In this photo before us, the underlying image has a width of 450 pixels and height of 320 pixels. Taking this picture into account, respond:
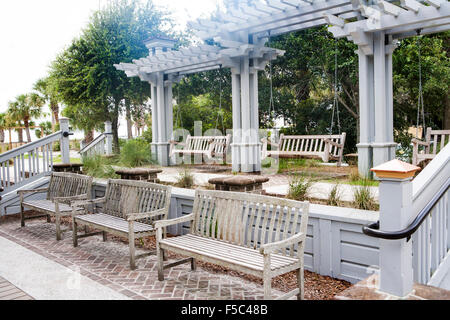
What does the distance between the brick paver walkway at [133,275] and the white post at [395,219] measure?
4.33 ft

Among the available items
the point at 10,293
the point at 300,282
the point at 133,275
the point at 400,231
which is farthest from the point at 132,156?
the point at 400,231

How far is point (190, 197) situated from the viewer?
5414 millimetres

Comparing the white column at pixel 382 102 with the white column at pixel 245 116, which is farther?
the white column at pixel 245 116

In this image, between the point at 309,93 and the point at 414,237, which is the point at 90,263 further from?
the point at 309,93

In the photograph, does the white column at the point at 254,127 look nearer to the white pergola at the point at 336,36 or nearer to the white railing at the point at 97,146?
the white pergola at the point at 336,36

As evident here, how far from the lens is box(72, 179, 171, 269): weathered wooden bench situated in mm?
4590

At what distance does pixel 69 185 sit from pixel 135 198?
2028 millimetres

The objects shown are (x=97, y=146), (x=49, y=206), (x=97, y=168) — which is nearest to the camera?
(x=49, y=206)

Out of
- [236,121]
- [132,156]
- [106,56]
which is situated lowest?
[132,156]

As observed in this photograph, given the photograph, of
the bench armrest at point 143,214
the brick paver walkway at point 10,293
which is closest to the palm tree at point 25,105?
the bench armrest at point 143,214

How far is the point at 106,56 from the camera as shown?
17.0 meters

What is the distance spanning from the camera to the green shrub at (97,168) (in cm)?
797

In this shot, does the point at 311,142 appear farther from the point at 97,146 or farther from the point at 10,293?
the point at 97,146

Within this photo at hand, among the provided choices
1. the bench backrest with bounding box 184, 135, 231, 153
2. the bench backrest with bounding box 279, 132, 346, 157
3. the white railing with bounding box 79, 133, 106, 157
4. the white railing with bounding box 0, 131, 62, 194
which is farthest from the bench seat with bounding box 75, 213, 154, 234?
the white railing with bounding box 79, 133, 106, 157
